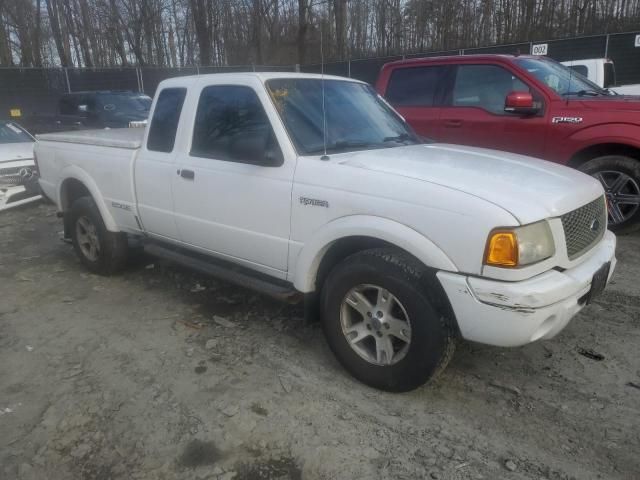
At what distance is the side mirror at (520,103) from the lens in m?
5.60

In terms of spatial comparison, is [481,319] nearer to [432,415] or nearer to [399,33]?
[432,415]

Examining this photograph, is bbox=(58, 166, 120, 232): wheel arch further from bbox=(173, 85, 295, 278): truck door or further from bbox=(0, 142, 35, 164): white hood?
bbox=(0, 142, 35, 164): white hood

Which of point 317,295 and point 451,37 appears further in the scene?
point 451,37

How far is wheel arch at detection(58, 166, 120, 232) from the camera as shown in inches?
194

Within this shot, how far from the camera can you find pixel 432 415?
292 centimetres

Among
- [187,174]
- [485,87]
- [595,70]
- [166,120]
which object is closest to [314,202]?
[187,174]

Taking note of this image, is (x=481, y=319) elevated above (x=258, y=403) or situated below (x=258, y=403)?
above

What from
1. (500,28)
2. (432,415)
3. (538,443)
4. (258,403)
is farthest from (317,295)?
(500,28)

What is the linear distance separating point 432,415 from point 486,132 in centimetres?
417

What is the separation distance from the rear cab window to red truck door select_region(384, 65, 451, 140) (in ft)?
11.1

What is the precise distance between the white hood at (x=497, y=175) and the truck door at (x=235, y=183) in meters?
0.49

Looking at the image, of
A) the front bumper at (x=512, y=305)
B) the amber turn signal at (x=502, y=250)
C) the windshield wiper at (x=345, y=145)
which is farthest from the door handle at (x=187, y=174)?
the amber turn signal at (x=502, y=250)

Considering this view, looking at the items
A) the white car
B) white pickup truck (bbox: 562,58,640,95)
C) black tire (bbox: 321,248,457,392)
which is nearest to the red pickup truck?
white pickup truck (bbox: 562,58,640,95)

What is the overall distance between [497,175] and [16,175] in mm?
7830
